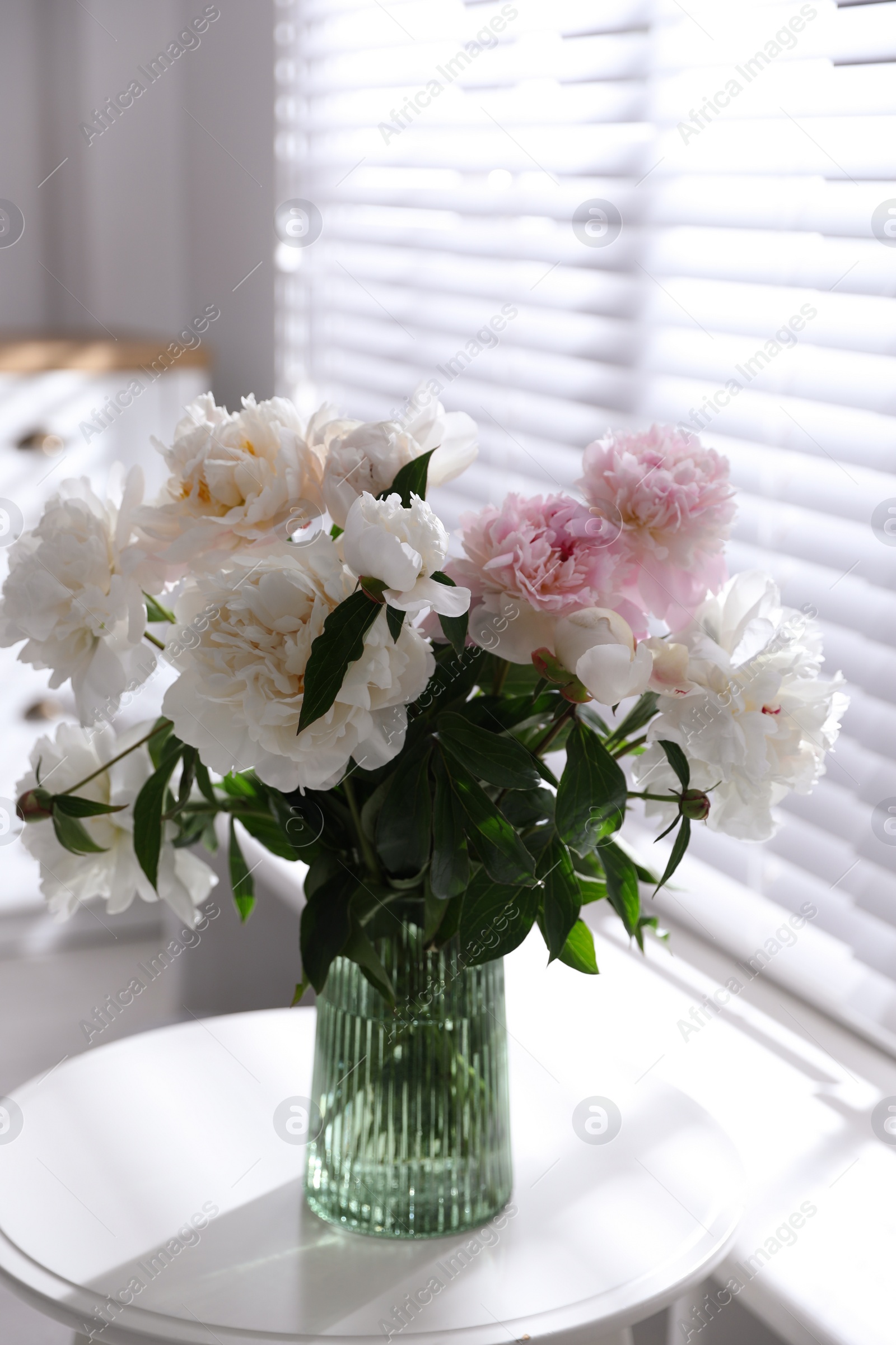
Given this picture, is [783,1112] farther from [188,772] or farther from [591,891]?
[188,772]

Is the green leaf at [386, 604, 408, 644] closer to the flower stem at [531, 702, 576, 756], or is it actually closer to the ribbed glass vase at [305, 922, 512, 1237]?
the flower stem at [531, 702, 576, 756]

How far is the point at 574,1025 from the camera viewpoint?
1.24m

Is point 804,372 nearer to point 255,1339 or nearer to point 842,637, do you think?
point 842,637

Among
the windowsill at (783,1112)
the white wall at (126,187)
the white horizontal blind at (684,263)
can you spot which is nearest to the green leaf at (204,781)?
the windowsill at (783,1112)

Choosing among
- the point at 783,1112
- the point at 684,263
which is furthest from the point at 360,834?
the point at 684,263

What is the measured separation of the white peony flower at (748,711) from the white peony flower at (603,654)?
0.11 feet

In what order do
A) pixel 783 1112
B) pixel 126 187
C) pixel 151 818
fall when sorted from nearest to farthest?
pixel 151 818
pixel 783 1112
pixel 126 187

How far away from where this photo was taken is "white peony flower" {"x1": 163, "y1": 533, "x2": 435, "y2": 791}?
66cm

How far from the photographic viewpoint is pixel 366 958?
81 cm

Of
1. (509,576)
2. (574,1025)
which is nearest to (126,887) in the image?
(509,576)

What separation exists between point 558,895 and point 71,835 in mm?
310

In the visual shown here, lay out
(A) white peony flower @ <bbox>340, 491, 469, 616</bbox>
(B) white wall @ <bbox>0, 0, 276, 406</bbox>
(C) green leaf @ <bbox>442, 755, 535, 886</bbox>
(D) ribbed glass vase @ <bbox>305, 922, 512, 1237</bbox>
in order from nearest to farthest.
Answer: (A) white peony flower @ <bbox>340, 491, 469, 616</bbox> → (C) green leaf @ <bbox>442, 755, 535, 886</bbox> → (D) ribbed glass vase @ <bbox>305, 922, 512, 1237</bbox> → (B) white wall @ <bbox>0, 0, 276, 406</bbox>

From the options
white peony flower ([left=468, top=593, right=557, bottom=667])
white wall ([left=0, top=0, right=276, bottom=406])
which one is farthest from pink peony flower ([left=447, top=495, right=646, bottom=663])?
white wall ([left=0, top=0, right=276, bottom=406])

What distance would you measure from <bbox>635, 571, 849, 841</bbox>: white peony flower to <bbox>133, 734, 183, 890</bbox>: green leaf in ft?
0.99
